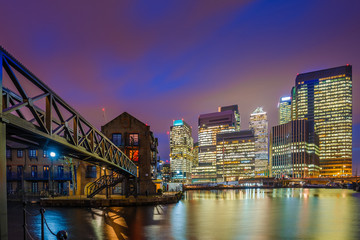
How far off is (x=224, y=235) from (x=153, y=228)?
5.79m

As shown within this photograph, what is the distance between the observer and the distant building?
50.8 meters

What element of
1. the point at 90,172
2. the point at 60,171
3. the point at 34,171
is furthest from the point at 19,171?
the point at 90,172

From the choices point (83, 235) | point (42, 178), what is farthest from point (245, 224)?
point (42, 178)

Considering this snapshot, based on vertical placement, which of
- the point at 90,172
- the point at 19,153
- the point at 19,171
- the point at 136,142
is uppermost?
the point at 136,142

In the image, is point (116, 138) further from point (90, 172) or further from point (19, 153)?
point (19, 153)

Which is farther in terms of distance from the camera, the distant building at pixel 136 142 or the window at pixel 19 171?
the window at pixel 19 171

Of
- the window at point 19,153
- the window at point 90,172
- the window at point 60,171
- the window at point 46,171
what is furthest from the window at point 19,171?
the window at point 90,172

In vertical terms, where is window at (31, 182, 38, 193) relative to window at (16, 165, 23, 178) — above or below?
below

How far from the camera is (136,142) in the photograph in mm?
51625

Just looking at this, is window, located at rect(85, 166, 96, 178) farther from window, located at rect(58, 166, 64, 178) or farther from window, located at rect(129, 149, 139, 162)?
window, located at rect(58, 166, 64, 178)

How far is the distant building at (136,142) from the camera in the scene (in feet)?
167

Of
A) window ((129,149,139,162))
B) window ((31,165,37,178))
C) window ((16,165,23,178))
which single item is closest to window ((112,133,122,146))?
window ((129,149,139,162))

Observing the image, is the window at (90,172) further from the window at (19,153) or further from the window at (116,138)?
the window at (19,153)

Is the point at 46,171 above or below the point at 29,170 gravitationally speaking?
below
